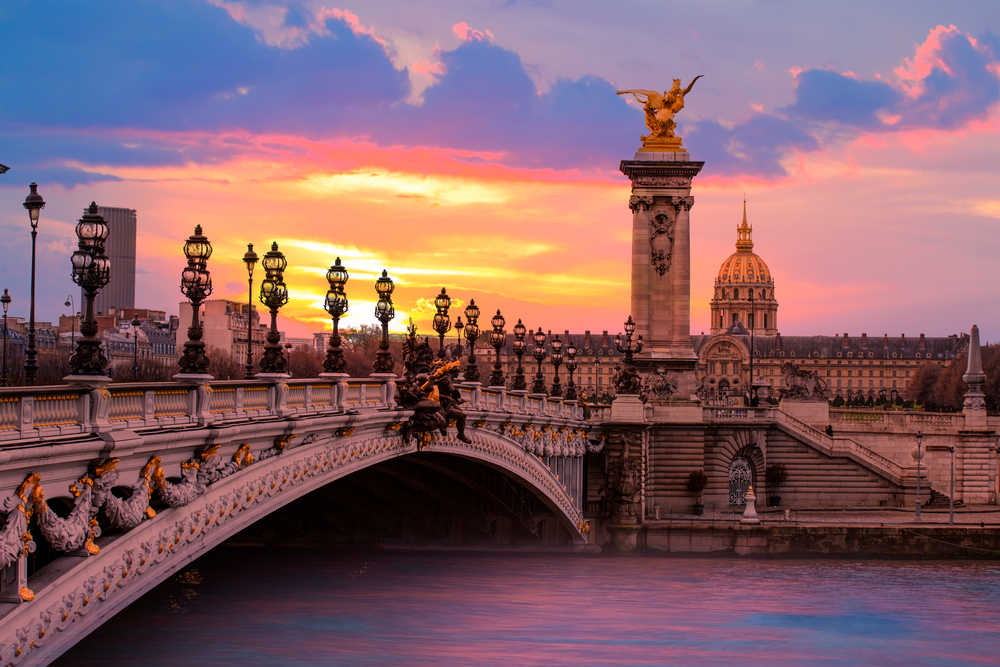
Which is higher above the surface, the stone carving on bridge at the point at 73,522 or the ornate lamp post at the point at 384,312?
the ornate lamp post at the point at 384,312

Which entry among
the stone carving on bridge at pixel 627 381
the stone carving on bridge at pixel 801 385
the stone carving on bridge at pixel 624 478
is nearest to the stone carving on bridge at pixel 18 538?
the stone carving on bridge at pixel 624 478

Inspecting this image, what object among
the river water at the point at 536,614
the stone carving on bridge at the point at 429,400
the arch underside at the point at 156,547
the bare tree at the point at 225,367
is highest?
the bare tree at the point at 225,367

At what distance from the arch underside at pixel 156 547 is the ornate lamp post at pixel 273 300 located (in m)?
A: 1.42

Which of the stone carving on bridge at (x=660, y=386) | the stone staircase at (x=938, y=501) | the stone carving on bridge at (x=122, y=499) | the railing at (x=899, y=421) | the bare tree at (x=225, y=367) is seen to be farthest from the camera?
the railing at (x=899, y=421)

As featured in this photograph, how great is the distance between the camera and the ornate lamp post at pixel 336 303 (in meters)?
24.6

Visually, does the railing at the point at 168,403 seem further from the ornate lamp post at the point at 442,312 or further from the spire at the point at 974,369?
the spire at the point at 974,369

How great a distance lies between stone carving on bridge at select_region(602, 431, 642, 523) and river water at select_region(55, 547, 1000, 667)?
173 inches

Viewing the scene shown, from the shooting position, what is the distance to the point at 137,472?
1541 centimetres

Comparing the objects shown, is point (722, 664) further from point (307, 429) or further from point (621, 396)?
point (621, 396)

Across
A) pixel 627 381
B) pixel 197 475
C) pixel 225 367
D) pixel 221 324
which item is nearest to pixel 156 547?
pixel 197 475

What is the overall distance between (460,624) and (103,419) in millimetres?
21843

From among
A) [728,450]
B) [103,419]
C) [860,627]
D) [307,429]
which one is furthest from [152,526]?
[728,450]

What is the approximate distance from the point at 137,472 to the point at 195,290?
3.94m

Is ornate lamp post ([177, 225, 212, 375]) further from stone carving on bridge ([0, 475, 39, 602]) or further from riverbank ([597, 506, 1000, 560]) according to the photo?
riverbank ([597, 506, 1000, 560])
